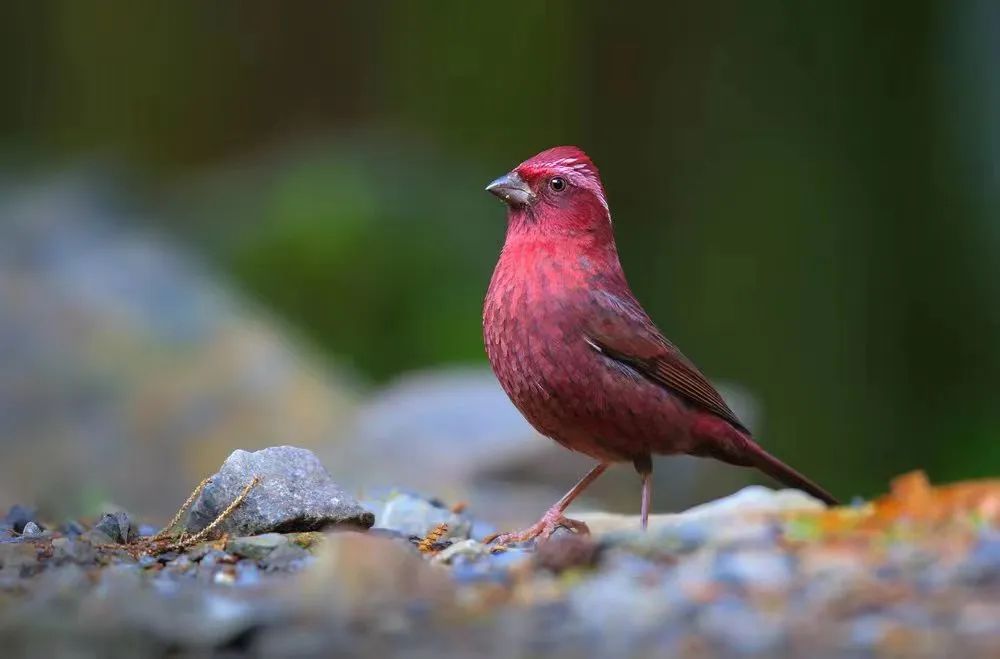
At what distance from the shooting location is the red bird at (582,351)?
421 cm

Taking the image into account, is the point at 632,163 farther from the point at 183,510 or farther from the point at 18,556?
the point at 18,556

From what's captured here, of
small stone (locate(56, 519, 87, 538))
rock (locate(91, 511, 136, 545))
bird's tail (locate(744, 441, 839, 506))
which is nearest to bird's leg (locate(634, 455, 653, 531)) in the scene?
bird's tail (locate(744, 441, 839, 506))

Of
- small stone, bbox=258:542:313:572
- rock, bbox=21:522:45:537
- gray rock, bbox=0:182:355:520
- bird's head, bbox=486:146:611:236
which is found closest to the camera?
small stone, bbox=258:542:313:572

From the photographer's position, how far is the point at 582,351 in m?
4.23

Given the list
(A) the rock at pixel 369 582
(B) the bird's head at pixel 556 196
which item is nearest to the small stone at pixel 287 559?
(A) the rock at pixel 369 582

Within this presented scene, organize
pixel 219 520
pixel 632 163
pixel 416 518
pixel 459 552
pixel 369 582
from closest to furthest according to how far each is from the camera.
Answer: pixel 369 582
pixel 459 552
pixel 219 520
pixel 416 518
pixel 632 163

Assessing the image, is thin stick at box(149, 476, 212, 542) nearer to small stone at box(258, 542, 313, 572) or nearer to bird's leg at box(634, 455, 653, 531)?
small stone at box(258, 542, 313, 572)

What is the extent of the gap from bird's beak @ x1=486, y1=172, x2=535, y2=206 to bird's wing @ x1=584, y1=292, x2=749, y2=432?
509 millimetres

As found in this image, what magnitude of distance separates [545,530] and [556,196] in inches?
47.8

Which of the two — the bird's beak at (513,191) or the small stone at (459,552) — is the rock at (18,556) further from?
the bird's beak at (513,191)

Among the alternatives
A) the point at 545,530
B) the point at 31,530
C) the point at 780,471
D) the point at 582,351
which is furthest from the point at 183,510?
the point at 780,471

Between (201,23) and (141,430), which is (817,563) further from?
(201,23)

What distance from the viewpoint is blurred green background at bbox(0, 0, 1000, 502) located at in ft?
34.4

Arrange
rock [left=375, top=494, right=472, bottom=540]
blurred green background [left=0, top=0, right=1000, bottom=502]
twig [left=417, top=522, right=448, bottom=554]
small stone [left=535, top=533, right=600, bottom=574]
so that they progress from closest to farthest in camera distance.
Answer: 1. small stone [left=535, top=533, right=600, bottom=574]
2. twig [left=417, top=522, right=448, bottom=554]
3. rock [left=375, top=494, right=472, bottom=540]
4. blurred green background [left=0, top=0, right=1000, bottom=502]
